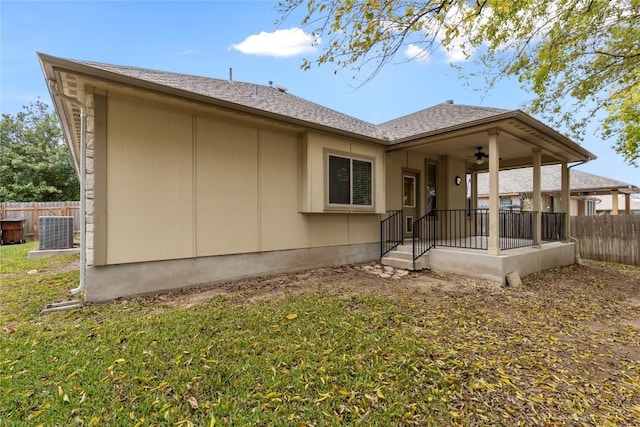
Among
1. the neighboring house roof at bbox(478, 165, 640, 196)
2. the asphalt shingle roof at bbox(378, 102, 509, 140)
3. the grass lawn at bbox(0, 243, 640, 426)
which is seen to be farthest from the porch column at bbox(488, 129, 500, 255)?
the neighboring house roof at bbox(478, 165, 640, 196)

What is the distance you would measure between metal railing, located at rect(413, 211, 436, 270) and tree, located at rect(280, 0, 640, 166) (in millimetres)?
3934

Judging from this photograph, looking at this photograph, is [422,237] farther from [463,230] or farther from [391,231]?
[463,230]

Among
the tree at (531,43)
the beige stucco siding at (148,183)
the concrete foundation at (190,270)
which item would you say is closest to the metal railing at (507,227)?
the tree at (531,43)

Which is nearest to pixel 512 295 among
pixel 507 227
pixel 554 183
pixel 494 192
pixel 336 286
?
pixel 494 192

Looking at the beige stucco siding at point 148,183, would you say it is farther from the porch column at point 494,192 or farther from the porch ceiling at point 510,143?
the porch column at point 494,192

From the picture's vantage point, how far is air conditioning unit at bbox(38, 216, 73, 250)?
8516 millimetres

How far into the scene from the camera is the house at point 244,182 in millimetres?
4246

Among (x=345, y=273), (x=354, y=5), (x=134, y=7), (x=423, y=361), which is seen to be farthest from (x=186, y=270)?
(x=134, y=7)

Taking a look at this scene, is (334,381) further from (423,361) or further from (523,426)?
(523,426)

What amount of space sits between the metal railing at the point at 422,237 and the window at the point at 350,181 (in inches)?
56.1

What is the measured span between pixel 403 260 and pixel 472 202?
577 centimetres

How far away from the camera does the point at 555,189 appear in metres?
14.7

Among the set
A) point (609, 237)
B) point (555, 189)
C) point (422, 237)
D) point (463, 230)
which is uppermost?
point (555, 189)

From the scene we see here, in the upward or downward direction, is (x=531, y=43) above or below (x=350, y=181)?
above
